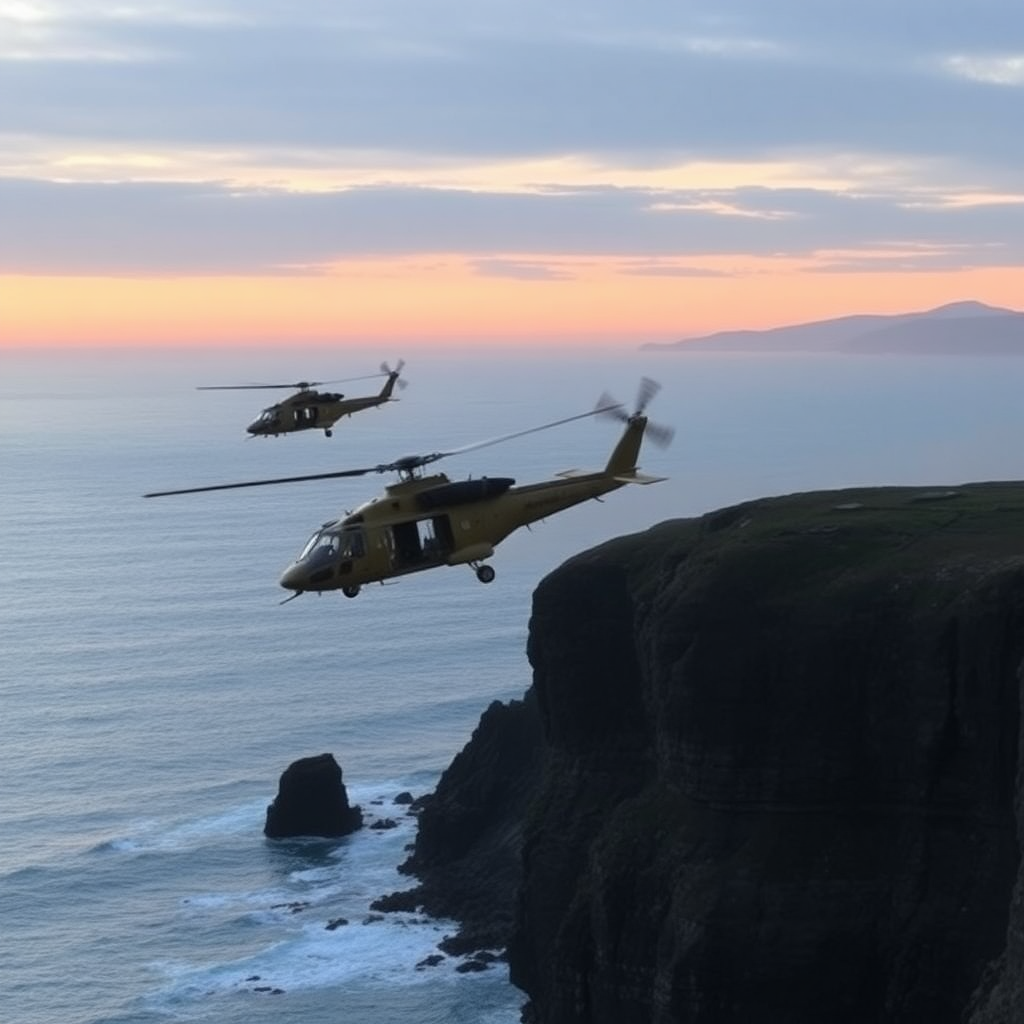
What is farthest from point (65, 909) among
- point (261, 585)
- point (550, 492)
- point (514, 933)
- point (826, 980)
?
point (261, 585)

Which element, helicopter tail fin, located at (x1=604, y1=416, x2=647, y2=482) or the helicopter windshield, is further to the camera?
helicopter tail fin, located at (x1=604, y1=416, x2=647, y2=482)

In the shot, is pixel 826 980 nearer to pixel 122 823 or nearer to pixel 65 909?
pixel 65 909

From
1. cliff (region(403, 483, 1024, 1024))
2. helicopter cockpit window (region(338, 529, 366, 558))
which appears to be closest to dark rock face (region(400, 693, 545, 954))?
cliff (region(403, 483, 1024, 1024))

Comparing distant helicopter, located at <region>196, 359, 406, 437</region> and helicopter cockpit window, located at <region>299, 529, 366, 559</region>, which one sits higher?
distant helicopter, located at <region>196, 359, 406, 437</region>

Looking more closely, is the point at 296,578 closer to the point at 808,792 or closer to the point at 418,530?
the point at 418,530

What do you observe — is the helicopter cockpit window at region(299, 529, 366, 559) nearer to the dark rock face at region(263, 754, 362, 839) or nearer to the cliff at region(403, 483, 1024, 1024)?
the cliff at region(403, 483, 1024, 1024)

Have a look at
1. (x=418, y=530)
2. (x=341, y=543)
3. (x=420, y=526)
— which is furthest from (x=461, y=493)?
(x=341, y=543)
